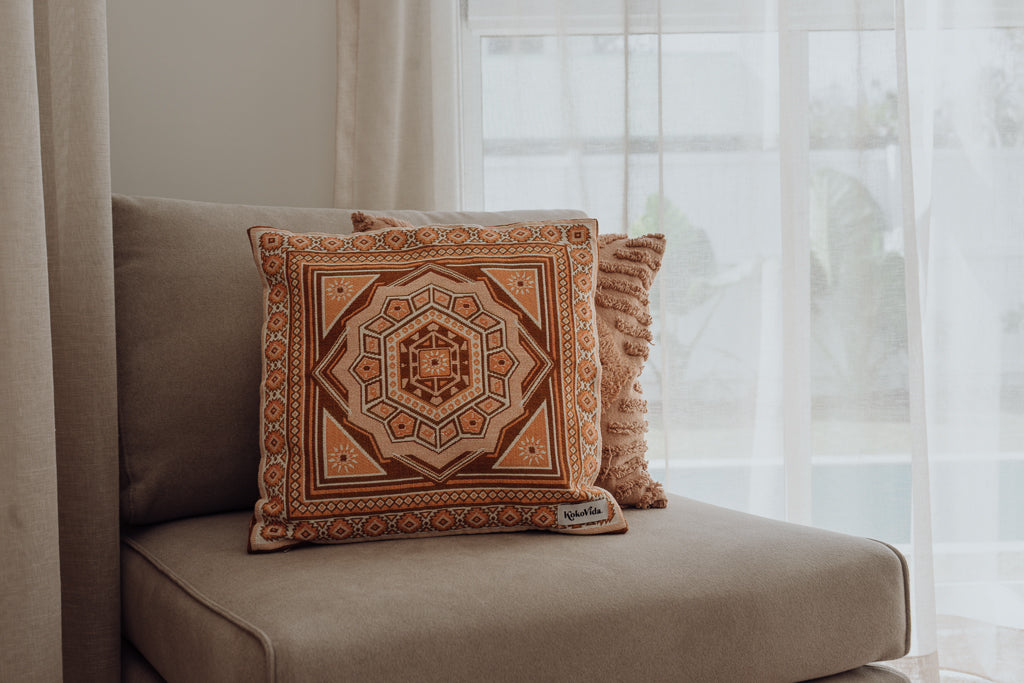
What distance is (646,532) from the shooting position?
1.23m

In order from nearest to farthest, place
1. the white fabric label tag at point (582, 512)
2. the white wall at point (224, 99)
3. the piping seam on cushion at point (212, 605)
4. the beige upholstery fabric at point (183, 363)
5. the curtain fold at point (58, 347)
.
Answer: the piping seam on cushion at point (212, 605) < the curtain fold at point (58, 347) < the white fabric label tag at point (582, 512) < the beige upholstery fabric at point (183, 363) < the white wall at point (224, 99)

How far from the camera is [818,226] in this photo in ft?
6.74

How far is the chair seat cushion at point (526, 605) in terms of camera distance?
0.90 metres

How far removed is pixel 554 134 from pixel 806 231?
63 centimetres

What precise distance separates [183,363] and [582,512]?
64cm

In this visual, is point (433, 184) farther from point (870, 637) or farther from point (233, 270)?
point (870, 637)

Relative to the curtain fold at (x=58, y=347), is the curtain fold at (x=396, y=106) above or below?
above

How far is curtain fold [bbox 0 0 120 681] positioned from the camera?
42.4 inches

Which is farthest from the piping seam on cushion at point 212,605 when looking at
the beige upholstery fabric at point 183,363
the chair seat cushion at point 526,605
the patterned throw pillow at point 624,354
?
the patterned throw pillow at point 624,354


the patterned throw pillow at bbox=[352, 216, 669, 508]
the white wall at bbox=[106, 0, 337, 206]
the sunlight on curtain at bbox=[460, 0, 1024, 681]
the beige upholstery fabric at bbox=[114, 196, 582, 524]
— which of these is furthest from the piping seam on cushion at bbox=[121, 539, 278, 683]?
the sunlight on curtain at bbox=[460, 0, 1024, 681]

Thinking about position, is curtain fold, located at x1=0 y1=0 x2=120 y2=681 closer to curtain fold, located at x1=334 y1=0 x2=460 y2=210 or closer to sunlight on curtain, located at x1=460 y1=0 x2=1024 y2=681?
curtain fold, located at x1=334 y1=0 x2=460 y2=210

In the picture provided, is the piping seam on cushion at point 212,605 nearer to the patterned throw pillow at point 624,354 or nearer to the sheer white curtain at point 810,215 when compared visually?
the patterned throw pillow at point 624,354

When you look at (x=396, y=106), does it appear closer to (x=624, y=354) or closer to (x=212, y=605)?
(x=624, y=354)

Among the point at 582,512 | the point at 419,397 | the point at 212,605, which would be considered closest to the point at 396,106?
the point at 419,397
